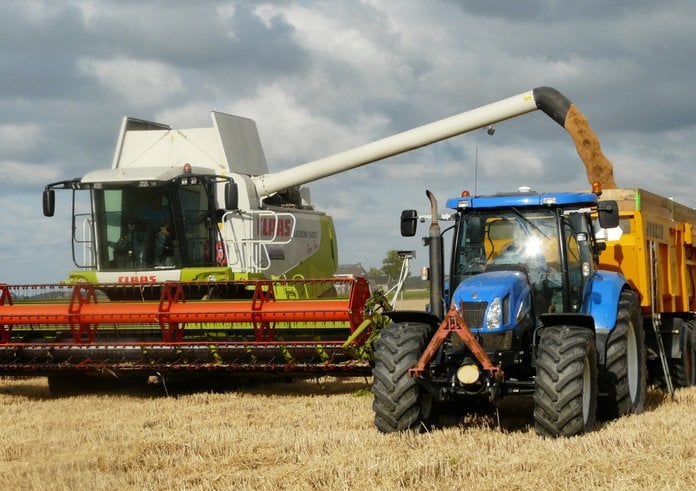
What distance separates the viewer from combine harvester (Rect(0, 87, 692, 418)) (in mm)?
9109

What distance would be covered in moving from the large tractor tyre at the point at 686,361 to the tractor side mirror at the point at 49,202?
661cm

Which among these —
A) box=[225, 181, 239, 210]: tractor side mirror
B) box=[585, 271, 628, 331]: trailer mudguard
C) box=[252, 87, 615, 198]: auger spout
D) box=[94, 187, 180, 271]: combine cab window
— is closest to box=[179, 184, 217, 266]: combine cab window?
box=[94, 187, 180, 271]: combine cab window

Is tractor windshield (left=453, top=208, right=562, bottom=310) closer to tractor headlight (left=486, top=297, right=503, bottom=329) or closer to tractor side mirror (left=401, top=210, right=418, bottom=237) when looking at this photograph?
tractor side mirror (left=401, top=210, right=418, bottom=237)

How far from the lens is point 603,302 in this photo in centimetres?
728

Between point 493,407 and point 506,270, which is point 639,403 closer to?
point 493,407

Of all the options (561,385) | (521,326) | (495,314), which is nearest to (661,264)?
(521,326)

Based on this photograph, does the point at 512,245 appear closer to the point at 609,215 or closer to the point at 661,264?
the point at 609,215

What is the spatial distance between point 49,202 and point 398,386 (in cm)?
593

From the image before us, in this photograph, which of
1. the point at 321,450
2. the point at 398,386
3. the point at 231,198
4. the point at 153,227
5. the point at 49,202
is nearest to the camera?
the point at 321,450

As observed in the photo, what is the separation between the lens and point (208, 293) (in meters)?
10.6

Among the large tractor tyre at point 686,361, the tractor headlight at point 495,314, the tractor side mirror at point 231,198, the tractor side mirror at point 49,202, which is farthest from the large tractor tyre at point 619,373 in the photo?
the tractor side mirror at point 49,202

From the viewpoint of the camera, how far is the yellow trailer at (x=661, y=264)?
8797 millimetres

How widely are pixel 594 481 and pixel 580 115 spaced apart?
7.84 meters

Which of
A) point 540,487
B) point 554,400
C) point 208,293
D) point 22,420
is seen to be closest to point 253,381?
point 208,293
